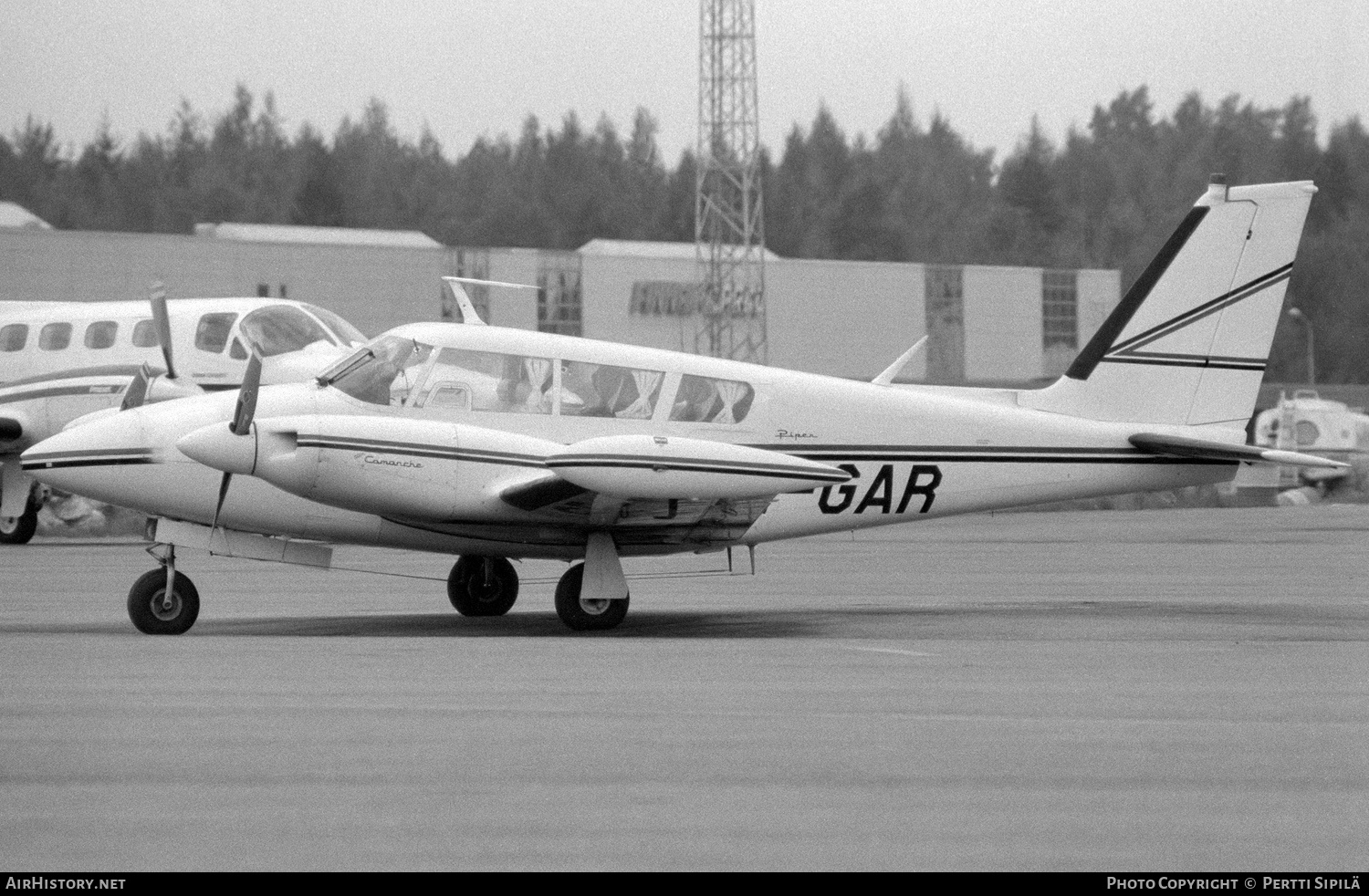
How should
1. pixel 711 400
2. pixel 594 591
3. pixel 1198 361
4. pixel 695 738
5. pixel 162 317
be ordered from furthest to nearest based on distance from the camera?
pixel 162 317 < pixel 1198 361 < pixel 711 400 < pixel 594 591 < pixel 695 738

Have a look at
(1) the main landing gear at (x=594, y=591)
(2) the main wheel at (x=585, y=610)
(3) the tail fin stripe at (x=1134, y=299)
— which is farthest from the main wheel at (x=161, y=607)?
(3) the tail fin stripe at (x=1134, y=299)

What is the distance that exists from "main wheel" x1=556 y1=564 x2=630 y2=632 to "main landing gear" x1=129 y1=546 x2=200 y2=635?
2.63 meters

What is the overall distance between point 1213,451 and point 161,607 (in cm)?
823

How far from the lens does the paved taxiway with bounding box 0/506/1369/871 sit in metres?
5.54

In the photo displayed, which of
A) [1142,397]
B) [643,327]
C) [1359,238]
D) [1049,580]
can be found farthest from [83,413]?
[1359,238]

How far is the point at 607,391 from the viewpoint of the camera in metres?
13.5

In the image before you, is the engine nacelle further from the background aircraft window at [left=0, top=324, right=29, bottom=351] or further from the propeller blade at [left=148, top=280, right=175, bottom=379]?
the background aircraft window at [left=0, top=324, right=29, bottom=351]

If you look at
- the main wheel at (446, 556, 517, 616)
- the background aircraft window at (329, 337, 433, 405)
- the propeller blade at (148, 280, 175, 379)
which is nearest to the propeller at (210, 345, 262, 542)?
the background aircraft window at (329, 337, 433, 405)

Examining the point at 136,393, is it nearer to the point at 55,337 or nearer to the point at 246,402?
the point at 246,402

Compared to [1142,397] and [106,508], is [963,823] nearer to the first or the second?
[1142,397]

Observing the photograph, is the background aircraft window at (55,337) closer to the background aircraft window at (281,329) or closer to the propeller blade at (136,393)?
the background aircraft window at (281,329)

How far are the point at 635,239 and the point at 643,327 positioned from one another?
20592mm

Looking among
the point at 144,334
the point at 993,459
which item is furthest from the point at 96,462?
the point at 144,334

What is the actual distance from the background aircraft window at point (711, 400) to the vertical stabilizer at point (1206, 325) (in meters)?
2.66
